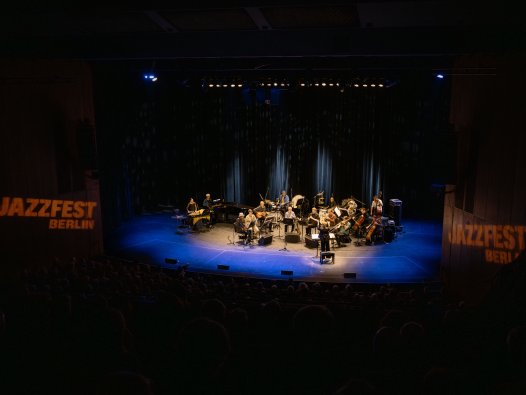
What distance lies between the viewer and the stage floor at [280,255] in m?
11.4

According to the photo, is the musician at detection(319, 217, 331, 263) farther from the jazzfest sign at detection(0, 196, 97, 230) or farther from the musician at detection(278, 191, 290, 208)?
the jazzfest sign at detection(0, 196, 97, 230)

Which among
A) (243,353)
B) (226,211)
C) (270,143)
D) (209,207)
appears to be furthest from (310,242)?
(243,353)

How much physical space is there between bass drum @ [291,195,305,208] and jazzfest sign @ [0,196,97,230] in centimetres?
738

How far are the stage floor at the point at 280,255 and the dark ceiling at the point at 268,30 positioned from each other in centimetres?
546

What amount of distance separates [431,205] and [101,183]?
13616 millimetres

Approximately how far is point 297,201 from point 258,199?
128 inches

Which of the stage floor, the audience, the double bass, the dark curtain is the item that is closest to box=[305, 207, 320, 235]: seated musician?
the stage floor

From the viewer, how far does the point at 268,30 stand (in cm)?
671

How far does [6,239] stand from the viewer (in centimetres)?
1055

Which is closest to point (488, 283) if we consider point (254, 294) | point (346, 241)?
point (254, 294)

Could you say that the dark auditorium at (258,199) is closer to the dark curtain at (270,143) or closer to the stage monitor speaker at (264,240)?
the dark curtain at (270,143)

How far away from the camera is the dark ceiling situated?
5238mm

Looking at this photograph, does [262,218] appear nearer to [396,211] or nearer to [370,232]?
[370,232]

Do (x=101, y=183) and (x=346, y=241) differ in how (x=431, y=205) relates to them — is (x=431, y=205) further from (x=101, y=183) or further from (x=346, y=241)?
(x=101, y=183)
